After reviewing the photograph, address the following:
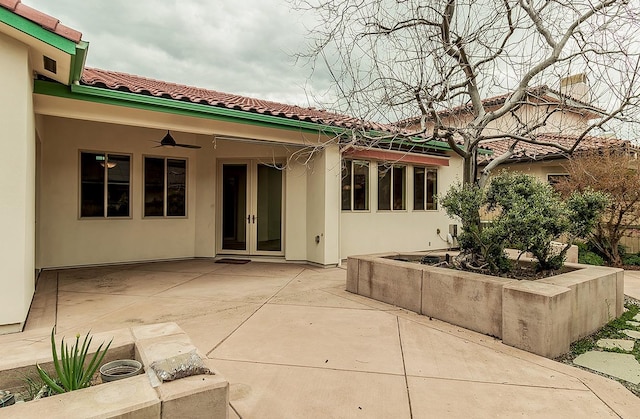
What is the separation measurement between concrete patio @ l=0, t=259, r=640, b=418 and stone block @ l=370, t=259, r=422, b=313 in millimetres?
199

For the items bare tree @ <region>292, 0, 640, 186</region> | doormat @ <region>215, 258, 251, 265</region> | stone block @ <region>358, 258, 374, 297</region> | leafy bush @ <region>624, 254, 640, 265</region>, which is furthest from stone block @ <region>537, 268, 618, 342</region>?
doormat @ <region>215, 258, 251, 265</region>

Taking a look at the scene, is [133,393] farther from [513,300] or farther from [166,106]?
[166,106]

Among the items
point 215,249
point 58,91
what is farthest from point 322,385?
point 215,249

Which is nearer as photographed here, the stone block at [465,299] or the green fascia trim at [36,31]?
the green fascia trim at [36,31]

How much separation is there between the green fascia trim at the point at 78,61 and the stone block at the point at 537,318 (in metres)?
6.02

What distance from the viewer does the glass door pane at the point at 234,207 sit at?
1045 cm

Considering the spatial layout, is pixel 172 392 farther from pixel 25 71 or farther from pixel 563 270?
pixel 563 270

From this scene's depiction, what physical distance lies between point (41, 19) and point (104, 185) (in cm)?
545

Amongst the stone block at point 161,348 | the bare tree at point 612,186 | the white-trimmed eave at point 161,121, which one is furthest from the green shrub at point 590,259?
the stone block at point 161,348

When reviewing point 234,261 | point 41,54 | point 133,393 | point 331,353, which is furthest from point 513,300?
point 234,261

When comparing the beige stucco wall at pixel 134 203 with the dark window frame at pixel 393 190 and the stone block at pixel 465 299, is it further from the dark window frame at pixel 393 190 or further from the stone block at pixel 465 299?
the stone block at pixel 465 299

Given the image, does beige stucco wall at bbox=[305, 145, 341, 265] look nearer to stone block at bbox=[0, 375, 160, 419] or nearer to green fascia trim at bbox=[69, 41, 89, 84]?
green fascia trim at bbox=[69, 41, 89, 84]

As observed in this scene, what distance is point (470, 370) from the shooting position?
3.64 m

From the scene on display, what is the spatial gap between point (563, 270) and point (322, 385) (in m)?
4.74
